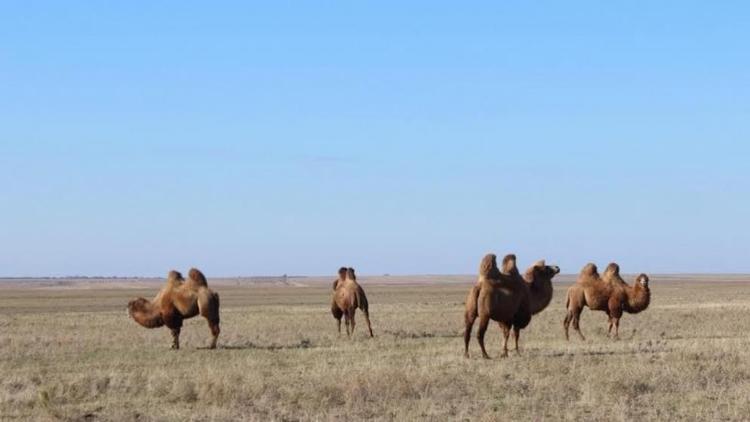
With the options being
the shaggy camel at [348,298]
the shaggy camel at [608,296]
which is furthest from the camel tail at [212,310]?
the shaggy camel at [608,296]

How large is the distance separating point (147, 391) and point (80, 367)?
15.3 ft

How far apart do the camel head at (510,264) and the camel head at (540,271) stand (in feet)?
2.96

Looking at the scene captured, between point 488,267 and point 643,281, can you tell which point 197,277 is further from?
point 643,281

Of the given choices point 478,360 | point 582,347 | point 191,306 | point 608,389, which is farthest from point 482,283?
point 191,306

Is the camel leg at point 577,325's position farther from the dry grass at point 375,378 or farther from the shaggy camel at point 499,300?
the shaggy camel at point 499,300

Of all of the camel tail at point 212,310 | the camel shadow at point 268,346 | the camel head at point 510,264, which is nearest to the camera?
the camel head at point 510,264

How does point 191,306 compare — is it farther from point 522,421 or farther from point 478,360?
point 522,421

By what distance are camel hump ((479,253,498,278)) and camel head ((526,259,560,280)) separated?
7.08 feet

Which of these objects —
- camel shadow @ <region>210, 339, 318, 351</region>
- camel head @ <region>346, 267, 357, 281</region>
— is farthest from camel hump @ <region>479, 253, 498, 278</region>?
camel head @ <region>346, 267, 357, 281</region>

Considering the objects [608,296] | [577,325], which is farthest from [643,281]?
[577,325]

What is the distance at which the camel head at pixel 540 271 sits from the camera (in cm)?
2185

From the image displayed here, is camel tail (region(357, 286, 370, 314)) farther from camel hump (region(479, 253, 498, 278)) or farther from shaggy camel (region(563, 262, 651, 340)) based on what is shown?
camel hump (region(479, 253, 498, 278))

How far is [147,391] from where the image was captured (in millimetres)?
15359

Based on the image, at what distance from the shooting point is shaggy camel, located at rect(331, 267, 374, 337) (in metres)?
27.8
